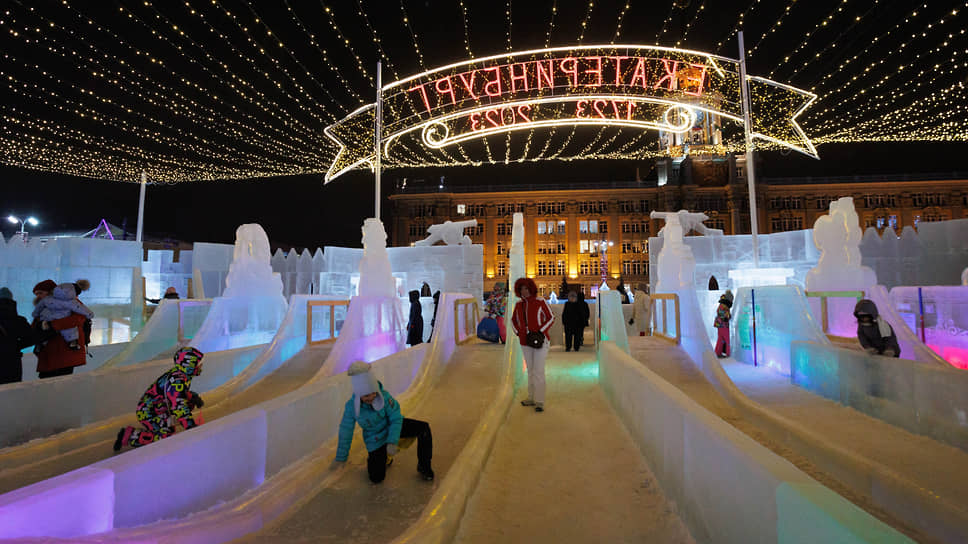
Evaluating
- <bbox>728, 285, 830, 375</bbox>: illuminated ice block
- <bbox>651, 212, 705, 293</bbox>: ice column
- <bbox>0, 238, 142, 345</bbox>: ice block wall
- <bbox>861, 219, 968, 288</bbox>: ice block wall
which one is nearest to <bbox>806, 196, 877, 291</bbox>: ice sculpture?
<bbox>728, 285, 830, 375</bbox>: illuminated ice block

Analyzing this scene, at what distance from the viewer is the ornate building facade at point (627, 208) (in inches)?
1852

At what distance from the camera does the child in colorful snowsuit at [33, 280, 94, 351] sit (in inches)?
227

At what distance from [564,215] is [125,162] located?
138 ft

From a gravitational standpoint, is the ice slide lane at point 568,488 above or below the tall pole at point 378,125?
below

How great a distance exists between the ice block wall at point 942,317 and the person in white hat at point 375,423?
882 cm

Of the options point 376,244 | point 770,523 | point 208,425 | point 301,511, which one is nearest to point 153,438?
point 208,425

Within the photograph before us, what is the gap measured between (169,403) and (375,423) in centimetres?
190

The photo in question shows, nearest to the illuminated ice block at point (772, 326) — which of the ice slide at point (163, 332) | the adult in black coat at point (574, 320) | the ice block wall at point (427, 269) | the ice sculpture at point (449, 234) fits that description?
the adult in black coat at point (574, 320)

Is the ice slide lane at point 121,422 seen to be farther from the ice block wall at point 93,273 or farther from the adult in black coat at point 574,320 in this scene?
the ice block wall at point 93,273

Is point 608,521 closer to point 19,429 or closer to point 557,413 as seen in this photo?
point 557,413

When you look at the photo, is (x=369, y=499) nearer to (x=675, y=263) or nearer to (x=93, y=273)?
(x=675, y=263)

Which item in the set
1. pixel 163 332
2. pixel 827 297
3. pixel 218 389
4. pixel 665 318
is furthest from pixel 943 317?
pixel 163 332

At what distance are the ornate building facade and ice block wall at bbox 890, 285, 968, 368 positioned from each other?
36.5 metres

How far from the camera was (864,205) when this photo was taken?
47375mm
